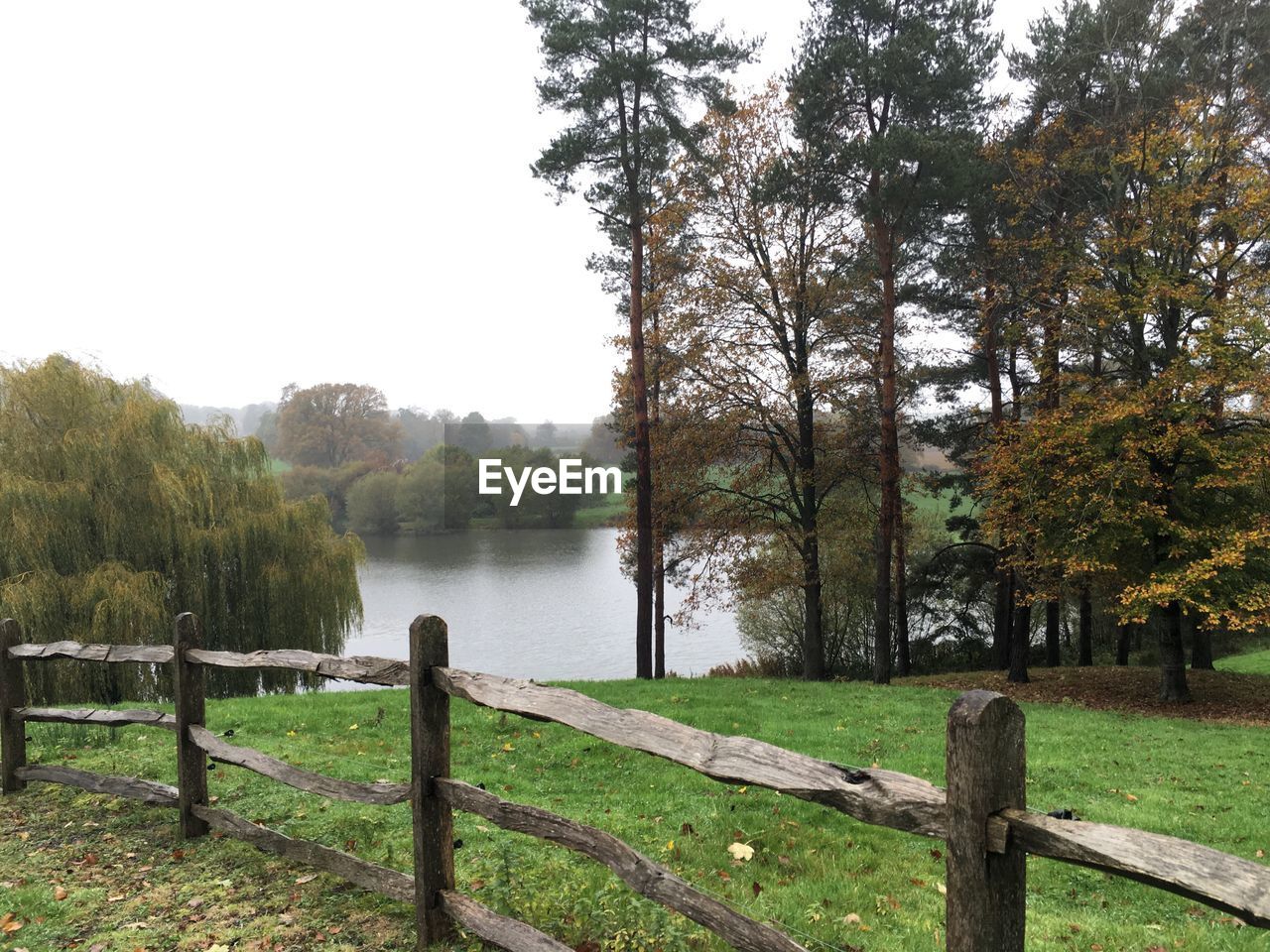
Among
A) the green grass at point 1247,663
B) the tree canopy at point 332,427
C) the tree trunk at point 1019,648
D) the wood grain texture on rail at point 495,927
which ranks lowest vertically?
the green grass at point 1247,663

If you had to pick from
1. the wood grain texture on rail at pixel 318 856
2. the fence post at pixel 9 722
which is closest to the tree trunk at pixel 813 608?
the fence post at pixel 9 722

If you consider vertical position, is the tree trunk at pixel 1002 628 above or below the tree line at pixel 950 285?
below

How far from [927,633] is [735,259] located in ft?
57.0

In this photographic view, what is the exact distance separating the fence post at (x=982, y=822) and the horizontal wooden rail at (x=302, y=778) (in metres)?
2.53

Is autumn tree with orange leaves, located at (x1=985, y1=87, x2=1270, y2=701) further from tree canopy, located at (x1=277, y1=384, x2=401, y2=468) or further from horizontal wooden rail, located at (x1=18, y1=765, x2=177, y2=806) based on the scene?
tree canopy, located at (x1=277, y1=384, x2=401, y2=468)

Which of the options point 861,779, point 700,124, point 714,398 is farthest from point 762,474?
point 861,779

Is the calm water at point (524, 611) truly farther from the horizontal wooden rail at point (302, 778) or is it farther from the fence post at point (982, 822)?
the fence post at point (982, 822)

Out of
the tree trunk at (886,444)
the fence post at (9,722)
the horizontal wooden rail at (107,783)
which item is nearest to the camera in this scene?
the horizontal wooden rail at (107,783)

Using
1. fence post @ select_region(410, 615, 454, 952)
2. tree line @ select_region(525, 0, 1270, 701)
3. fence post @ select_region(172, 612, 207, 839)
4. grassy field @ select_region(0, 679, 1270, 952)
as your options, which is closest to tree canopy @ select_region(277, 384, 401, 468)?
tree line @ select_region(525, 0, 1270, 701)

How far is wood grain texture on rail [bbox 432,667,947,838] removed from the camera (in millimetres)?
2295

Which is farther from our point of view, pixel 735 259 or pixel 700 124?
pixel 735 259

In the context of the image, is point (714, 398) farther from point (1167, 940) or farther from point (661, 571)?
point (1167, 940)

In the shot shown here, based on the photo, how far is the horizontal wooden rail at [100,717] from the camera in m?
5.56

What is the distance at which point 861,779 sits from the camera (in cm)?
239
